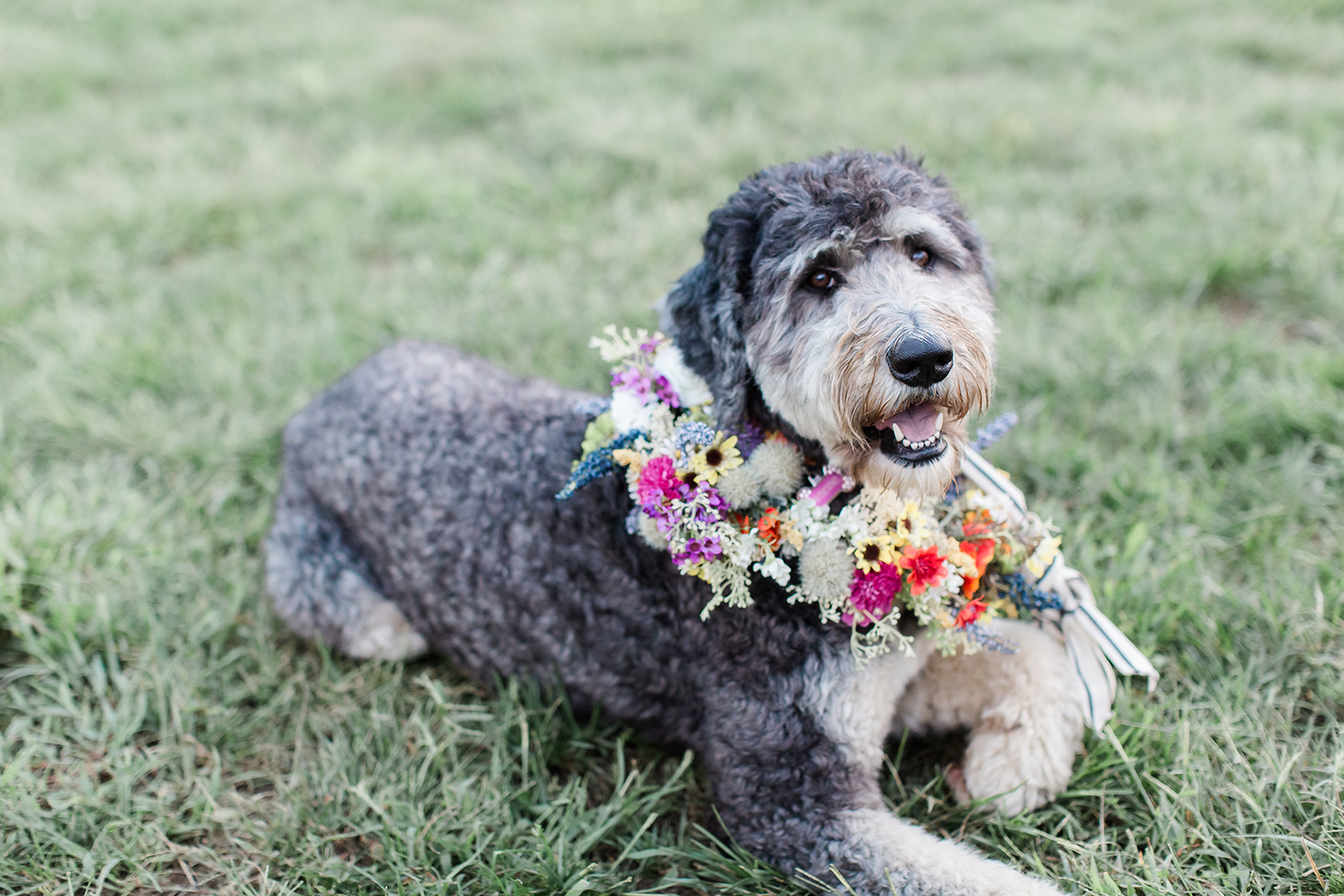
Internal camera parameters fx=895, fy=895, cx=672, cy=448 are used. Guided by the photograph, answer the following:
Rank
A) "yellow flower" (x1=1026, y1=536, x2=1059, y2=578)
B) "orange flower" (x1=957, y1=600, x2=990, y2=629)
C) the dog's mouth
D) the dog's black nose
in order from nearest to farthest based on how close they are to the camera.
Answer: the dog's black nose → the dog's mouth → "orange flower" (x1=957, y1=600, x2=990, y2=629) → "yellow flower" (x1=1026, y1=536, x2=1059, y2=578)

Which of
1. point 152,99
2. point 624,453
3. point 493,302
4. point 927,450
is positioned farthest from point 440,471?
point 152,99

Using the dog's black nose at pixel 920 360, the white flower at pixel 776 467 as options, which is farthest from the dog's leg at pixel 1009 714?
the dog's black nose at pixel 920 360

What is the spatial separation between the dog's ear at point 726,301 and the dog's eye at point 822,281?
0.18 metres

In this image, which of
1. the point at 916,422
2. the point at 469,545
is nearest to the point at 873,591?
the point at 916,422

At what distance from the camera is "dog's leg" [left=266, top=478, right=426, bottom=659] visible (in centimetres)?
364

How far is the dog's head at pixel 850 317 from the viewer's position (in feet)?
8.04

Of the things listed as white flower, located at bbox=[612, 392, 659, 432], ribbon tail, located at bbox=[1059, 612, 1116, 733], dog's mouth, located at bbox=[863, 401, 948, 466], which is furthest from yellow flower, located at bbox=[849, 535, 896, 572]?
ribbon tail, located at bbox=[1059, 612, 1116, 733]

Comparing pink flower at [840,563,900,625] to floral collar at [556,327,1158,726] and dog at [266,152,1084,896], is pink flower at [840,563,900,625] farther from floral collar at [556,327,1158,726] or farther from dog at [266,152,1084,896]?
dog at [266,152,1084,896]

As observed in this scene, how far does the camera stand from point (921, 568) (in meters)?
2.68

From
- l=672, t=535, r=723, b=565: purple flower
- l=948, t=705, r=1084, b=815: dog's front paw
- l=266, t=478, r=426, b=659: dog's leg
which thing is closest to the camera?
l=672, t=535, r=723, b=565: purple flower

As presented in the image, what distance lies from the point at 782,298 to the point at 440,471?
144cm

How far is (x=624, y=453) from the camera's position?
110 inches

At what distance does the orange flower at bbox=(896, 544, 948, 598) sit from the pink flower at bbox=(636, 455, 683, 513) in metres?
0.71

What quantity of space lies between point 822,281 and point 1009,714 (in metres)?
1.58
